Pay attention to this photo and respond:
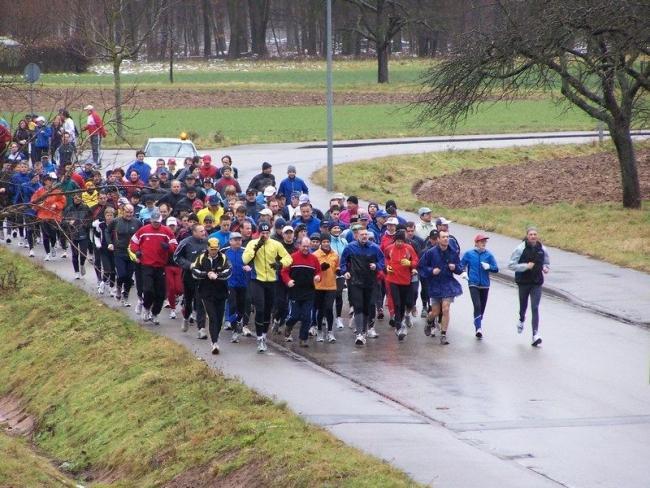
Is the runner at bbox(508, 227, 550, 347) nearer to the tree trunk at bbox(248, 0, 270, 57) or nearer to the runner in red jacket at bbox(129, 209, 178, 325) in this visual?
the runner in red jacket at bbox(129, 209, 178, 325)

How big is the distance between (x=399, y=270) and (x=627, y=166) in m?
14.6

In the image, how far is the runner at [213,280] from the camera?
17.4 metres

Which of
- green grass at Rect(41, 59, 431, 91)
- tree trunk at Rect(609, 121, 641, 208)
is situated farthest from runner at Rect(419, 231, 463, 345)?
green grass at Rect(41, 59, 431, 91)

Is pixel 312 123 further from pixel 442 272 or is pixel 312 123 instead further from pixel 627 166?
pixel 442 272

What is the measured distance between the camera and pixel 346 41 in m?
117

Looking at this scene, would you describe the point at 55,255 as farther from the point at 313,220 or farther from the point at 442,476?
the point at 442,476

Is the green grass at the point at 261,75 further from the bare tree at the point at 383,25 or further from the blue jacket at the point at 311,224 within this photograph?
the blue jacket at the point at 311,224

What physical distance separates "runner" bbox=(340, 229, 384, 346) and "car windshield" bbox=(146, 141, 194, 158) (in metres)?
17.1

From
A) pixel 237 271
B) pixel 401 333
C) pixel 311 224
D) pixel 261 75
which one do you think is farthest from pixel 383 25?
pixel 237 271

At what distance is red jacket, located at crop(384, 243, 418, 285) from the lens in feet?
60.7

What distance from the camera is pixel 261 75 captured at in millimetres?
96312

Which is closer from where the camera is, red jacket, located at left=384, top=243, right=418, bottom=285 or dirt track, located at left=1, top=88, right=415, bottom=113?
red jacket, located at left=384, top=243, right=418, bottom=285

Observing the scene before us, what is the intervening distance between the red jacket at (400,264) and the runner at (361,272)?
0.26 m

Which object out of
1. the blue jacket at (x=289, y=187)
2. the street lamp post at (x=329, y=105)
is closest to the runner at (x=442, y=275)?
the blue jacket at (x=289, y=187)
